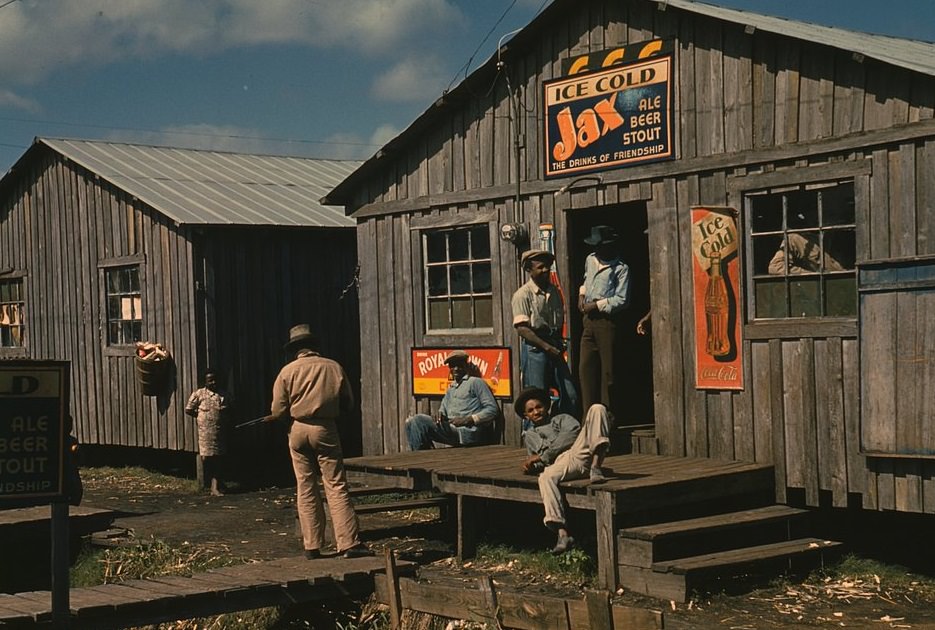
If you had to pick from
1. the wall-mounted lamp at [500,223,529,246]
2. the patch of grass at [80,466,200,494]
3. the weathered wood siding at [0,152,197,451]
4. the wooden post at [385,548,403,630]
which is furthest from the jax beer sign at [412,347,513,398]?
the wooden post at [385,548,403,630]

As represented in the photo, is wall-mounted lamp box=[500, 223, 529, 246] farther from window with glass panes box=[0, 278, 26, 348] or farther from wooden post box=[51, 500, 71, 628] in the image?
window with glass panes box=[0, 278, 26, 348]

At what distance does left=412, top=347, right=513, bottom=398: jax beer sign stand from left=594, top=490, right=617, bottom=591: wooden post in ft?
11.9

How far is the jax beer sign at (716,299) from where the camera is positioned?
12.0m

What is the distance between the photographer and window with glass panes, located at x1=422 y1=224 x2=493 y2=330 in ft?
47.6

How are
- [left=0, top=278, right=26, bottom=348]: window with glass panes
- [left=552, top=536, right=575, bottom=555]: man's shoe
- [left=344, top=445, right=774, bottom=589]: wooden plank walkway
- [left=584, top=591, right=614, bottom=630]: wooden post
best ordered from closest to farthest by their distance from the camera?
[left=584, top=591, right=614, bottom=630]: wooden post < [left=344, top=445, right=774, bottom=589]: wooden plank walkway < [left=552, top=536, right=575, bottom=555]: man's shoe < [left=0, top=278, right=26, bottom=348]: window with glass panes

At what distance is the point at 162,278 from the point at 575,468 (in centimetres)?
934

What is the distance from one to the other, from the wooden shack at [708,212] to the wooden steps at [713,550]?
50cm

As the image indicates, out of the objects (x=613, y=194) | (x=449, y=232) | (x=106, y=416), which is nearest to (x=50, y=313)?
(x=106, y=416)

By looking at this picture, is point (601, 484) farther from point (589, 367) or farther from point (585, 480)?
point (589, 367)

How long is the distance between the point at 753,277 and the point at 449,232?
163 inches

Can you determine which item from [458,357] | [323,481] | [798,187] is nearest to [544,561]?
[323,481]

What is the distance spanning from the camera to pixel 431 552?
40.9 ft

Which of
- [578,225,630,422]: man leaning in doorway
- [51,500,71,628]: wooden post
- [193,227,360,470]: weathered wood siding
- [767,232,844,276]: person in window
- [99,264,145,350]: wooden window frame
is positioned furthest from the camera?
[99,264,145,350]: wooden window frame

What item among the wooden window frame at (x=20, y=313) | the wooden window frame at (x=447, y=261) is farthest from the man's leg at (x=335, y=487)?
the wooden window frame at (x=20, y=313)
